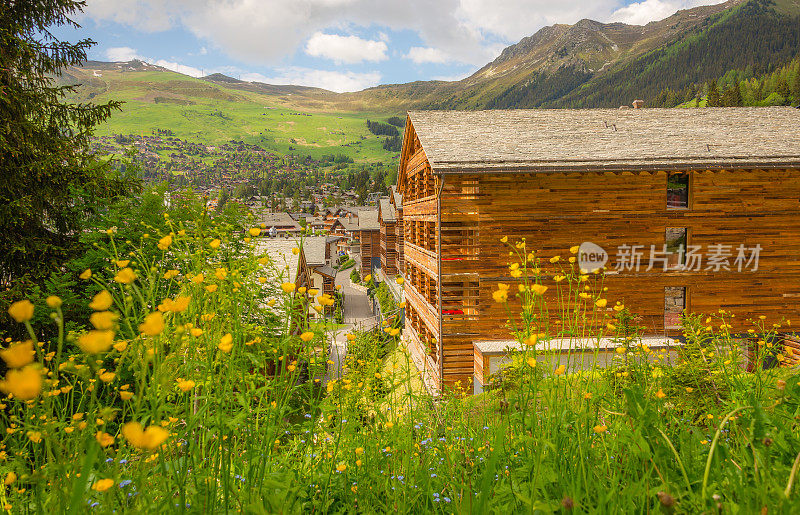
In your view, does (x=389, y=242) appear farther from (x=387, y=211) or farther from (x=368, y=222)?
(x=368, y=222)

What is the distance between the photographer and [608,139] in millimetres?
14883

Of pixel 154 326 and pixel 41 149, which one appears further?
pixel 41 149

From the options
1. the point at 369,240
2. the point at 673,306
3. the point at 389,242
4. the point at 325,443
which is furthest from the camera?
the point at 369,240

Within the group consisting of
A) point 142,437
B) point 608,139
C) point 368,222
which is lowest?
point 368,222

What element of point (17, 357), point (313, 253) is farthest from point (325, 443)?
point (313, 253)

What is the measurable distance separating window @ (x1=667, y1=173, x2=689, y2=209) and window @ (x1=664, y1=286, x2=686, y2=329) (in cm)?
297

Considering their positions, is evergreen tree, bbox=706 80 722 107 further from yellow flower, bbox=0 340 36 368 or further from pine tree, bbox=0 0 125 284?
yellow flower, bbox=0 340 36 368

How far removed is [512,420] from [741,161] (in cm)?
1582

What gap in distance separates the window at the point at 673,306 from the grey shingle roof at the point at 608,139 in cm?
477

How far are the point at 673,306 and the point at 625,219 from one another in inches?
256

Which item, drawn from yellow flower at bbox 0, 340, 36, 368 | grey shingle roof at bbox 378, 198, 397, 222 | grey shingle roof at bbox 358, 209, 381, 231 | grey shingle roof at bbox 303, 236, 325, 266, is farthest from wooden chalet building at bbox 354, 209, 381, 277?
yellow flower at bbox 0, 340, 36, 368

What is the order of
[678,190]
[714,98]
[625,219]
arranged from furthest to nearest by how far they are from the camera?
[714,98] < [678,190] < [625,219]

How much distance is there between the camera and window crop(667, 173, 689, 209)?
14133 millimetres

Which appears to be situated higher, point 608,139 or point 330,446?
point 608,139
